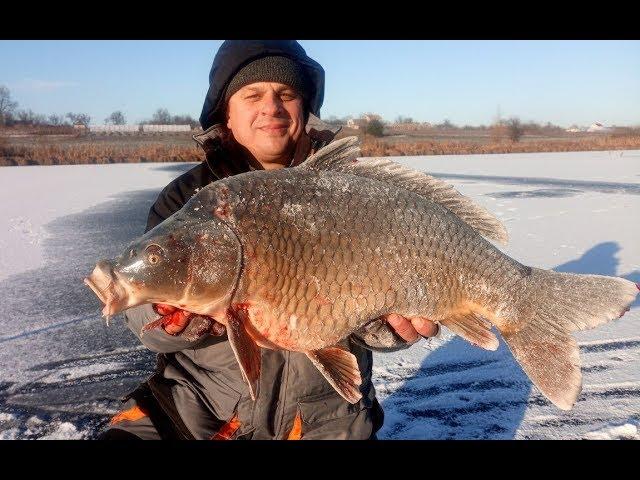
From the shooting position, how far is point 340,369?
6.72ft

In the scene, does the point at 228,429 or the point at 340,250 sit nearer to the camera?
the point at 340,250

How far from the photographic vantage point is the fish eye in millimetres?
1824

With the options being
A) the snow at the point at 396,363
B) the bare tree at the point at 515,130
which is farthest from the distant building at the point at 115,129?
the snow at the point at 396,363

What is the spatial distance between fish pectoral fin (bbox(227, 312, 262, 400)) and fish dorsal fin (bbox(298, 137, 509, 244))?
67cm

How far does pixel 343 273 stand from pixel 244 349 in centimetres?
45

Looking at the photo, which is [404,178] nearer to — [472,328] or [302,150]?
[472,328]

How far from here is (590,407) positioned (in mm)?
3092

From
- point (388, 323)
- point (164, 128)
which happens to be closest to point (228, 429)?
point (388, 323)

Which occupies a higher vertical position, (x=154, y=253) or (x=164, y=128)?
(x=154, y=253)

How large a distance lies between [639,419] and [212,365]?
7.71 ft
